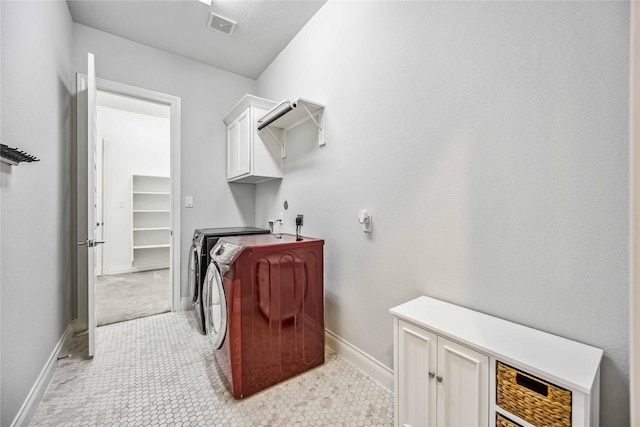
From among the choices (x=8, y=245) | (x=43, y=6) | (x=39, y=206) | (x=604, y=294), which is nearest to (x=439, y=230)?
(x=604, y=294)

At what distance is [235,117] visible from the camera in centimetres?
281

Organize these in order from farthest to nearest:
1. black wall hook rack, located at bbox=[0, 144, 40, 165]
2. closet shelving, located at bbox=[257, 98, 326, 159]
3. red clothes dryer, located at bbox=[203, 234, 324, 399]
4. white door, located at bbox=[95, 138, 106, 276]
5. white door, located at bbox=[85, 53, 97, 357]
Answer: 1. white door, located at bbox=[95, 138, 106, 276]
2. closet shelving, located at bbox=[257, 98, 326, 159]
3. white door, located at bbox=[85, 53, 97, 357]
4. red clothes dryer, located at bbox=[203, 234, 324, 399]
5. black wall hook rack, located at bbox=[0, 144, 40, 165]

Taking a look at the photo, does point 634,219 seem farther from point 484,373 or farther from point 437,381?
point 437,381

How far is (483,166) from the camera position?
3.82 feet

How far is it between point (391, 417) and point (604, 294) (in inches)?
42.7

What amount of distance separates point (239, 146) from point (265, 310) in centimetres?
176

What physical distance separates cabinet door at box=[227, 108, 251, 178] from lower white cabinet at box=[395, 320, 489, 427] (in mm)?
1996

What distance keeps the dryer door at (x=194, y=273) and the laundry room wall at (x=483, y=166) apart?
1246 mm

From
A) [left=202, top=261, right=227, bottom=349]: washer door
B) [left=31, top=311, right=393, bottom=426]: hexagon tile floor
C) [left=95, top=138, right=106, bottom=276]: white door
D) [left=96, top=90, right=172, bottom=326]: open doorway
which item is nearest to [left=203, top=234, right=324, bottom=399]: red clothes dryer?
[left=202, top=261, right=227, bottom=349]: washer door

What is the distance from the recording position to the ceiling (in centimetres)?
211

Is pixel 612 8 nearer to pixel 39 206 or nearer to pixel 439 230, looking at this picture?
pixel 439 230

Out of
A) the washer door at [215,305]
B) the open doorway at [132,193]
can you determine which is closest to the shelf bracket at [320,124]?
the washer door at [215,305]

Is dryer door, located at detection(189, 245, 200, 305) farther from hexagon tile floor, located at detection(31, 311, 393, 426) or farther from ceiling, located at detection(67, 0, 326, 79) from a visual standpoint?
ceiling, located at detection(67, 0, 326, 79)

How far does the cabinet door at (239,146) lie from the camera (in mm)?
2525
